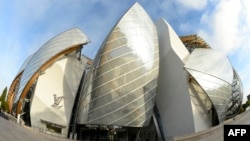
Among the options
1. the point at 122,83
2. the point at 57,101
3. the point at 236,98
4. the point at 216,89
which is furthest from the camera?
the point at 236,98

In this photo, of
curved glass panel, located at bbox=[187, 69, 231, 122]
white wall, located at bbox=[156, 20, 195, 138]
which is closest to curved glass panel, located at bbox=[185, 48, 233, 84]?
curved glass panel, located at bbox=[187, 69, 231, 122]

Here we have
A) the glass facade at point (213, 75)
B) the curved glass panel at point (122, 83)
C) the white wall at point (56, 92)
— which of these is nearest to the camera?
the glass facade at point (213, 75)

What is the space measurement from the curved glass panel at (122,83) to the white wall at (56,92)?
303 centimetres

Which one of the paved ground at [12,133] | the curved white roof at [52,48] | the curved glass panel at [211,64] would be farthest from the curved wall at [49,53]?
the paved ground at [12,133]

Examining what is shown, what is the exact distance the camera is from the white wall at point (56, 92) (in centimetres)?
2869

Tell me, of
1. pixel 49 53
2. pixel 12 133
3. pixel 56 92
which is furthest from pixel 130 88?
pixel 12 133

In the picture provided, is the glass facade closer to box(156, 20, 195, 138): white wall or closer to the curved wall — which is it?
box(156, 20, 195, 138): white wall

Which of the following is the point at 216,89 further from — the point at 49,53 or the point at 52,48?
the point at 52,48

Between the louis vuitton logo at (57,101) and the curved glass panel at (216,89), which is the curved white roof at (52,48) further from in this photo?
the curved glass panel at (216,89)

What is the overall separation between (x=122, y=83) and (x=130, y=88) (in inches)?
32.0

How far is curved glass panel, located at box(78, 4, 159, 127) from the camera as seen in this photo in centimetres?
2623

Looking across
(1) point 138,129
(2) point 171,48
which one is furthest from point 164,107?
(2) point 171,48

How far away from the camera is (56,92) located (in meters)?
30.0

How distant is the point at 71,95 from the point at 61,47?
4.86 meters
